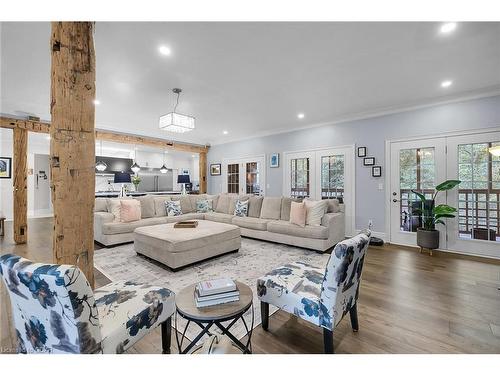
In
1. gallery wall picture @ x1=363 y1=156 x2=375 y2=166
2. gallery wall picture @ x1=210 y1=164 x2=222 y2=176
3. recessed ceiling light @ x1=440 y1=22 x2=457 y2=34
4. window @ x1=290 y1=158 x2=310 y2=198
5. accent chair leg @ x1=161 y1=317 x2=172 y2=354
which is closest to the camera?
accent chair leg @ x1=161 y1=317 x2=172 y2=354

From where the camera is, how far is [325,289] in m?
1.47

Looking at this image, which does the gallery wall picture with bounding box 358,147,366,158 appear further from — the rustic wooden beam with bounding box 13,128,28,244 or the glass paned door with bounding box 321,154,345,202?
the rustic wooden beam with bounding box 13,128,28,244

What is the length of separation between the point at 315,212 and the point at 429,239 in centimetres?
183

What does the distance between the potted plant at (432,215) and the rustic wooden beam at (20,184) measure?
24.1 feet

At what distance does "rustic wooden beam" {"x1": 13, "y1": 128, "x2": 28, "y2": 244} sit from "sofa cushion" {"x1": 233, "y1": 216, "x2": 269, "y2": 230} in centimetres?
418

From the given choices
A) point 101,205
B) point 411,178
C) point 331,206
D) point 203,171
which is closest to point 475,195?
point 411,178

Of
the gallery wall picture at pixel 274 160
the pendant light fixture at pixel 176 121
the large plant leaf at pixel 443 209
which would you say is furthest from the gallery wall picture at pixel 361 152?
the pendant light fixture at pixel 176 121

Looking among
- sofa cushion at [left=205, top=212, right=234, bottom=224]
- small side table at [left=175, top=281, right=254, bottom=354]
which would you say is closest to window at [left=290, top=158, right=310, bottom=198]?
sofa cushion at [left=205, top=212, right=234, bottom=224]

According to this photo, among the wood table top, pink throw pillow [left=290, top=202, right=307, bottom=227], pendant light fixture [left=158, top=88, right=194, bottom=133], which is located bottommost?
the wood table top

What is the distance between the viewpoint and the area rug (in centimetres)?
277

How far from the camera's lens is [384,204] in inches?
180

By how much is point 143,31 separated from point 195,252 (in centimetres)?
260

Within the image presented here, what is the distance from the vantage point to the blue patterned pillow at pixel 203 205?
596cm
